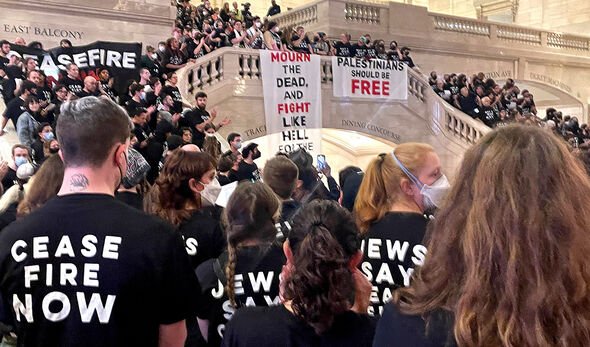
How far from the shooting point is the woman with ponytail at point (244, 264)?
2342mm

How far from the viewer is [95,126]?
1.87m

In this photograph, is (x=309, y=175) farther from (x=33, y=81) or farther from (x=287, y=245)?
(x=33, y=81)

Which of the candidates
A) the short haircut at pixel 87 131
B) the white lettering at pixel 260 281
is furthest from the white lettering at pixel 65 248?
the white lettering at pixel 260 281

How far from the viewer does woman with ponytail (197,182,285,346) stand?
2.34 meters

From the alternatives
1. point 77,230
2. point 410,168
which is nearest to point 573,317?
point 77,230

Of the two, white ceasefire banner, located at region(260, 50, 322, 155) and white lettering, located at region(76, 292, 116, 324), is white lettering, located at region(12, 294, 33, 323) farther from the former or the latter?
white ceasefire banner, located at region(260, 50, 322, 155)

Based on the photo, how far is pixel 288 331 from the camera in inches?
70.6

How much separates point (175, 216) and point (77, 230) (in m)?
1.11

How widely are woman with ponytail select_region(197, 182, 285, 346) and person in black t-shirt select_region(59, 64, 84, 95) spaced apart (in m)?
6.58

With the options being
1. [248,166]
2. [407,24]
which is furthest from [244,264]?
[407,24]

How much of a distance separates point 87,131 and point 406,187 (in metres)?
1.43

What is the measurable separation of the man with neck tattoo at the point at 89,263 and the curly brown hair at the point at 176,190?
Answer: 106cm

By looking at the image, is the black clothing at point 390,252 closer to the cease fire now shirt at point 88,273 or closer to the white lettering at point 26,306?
the cease fire now shirt at point 88,273

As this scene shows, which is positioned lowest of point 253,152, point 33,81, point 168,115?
point 253,152
